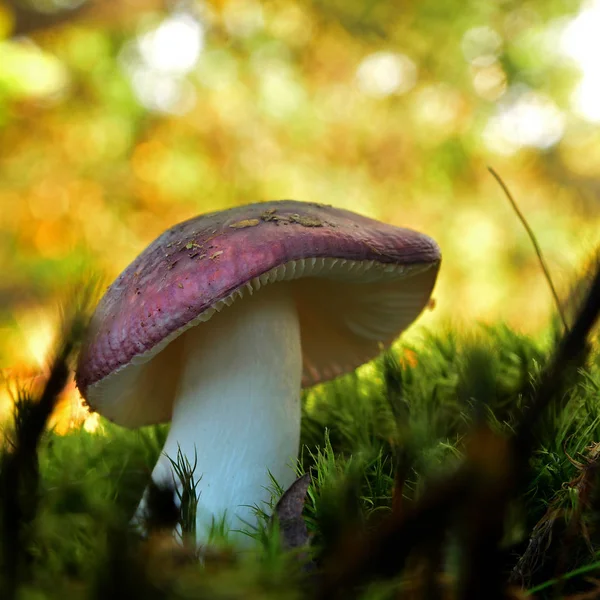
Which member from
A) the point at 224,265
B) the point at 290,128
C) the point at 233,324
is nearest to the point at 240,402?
the point at 233,324

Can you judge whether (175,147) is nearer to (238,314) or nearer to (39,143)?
(39,143)

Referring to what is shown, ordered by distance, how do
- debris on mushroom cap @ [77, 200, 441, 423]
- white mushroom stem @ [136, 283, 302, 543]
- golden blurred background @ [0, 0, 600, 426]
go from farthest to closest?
golden blurred background @ [0, 0, 600, 426] < white mushroom stem @ [136, 283, 302, 543] < debris on mushroom cap @ [77, 200, 441, 423]

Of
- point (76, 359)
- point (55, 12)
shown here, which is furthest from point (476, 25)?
point (76, 359)

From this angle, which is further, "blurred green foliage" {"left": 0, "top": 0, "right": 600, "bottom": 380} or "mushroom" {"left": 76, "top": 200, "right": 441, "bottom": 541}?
"blurred green foliage" {"left": 0, "top": 0, "right": 600, "bottom": 380}

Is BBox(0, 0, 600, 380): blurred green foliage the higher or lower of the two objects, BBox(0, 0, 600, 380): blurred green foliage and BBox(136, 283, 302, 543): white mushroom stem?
the higher

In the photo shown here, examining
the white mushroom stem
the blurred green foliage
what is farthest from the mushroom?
the blurred green foliage

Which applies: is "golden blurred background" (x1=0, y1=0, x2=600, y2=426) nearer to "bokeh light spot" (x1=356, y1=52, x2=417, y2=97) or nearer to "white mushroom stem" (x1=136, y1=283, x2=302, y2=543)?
"bokeh light spot" (x1=356, y1=52, x2=417, y2=97)

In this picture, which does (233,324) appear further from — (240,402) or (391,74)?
(391,74)
